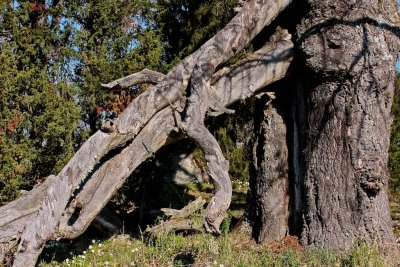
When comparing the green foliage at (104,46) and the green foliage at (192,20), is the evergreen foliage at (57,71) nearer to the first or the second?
the green foliage at (104,46)

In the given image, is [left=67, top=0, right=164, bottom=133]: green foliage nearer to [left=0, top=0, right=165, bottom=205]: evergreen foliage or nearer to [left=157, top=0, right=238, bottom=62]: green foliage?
[left=0, top=0, right=165, bottom=205]: evergreen foliage

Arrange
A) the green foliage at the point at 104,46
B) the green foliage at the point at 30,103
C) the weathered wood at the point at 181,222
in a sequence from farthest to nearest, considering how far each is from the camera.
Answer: the green foliage at the point at 104,46
the green foliage at the point at 30,103
the weathered wood at the point at 181,222

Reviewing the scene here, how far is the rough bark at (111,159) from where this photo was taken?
5188 millimetres

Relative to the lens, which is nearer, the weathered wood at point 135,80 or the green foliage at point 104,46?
the weathered wood at point 135,80

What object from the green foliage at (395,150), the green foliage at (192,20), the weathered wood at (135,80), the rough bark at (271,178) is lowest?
the rough bark at (271,178)

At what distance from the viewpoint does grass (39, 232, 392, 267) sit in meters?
5.16

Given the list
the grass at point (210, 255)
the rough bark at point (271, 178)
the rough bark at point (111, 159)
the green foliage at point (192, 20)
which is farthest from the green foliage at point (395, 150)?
the rough bark at point (111, 159)

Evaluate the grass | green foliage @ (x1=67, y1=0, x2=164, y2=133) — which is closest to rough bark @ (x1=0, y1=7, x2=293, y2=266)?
the grass

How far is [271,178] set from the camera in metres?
6.48

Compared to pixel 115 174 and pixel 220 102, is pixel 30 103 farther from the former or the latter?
pixel 220 102

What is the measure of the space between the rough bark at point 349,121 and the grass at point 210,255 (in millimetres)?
322

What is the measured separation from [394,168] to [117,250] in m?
6.74

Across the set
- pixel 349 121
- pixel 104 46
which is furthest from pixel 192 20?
pixel 349 121

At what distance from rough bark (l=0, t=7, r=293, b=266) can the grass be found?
1.87ft
